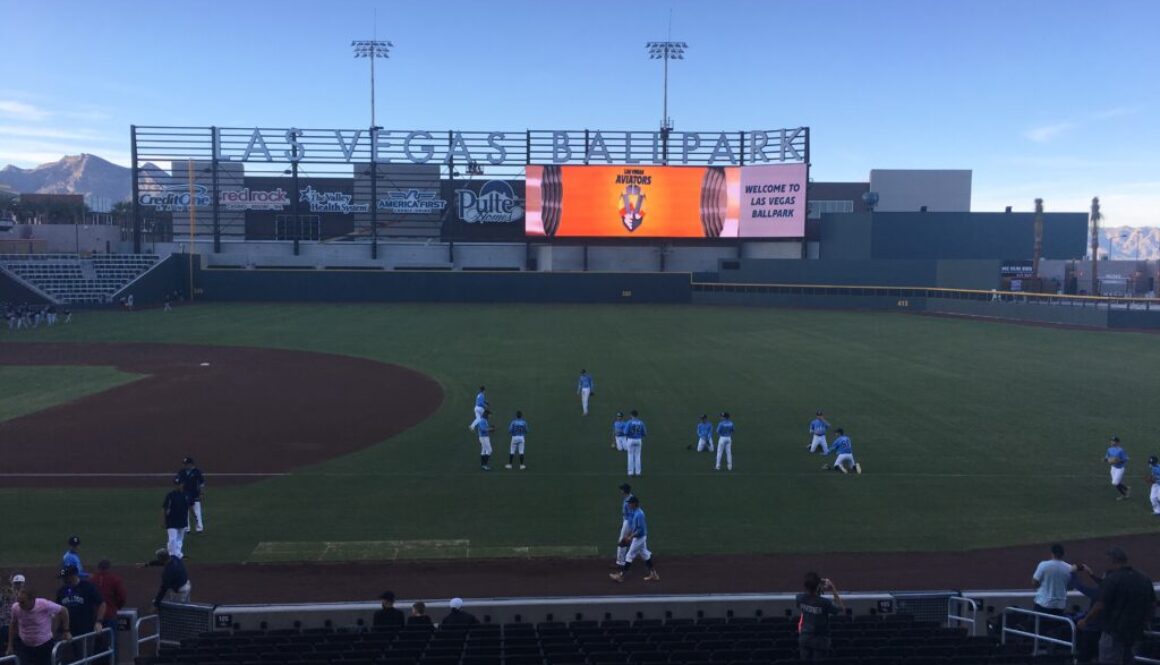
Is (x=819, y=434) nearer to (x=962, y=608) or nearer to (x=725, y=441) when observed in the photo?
(x=725, y=441)

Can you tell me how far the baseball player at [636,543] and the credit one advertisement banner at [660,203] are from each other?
54072 millimetres

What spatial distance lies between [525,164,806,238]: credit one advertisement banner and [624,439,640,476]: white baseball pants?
48.4 metres

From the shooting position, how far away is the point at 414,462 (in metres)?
20.7

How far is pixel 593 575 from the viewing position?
546 inches

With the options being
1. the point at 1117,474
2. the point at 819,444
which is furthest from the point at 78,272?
the point at 1117,474

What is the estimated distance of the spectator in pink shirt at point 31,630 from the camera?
29.5 feet

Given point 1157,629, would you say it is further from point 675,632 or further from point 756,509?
point 756,509

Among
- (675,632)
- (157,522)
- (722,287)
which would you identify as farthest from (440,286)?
(675,632)

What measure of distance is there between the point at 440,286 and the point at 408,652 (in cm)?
5754

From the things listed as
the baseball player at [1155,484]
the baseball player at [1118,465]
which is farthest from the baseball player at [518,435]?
the baseball player at [1155,484]

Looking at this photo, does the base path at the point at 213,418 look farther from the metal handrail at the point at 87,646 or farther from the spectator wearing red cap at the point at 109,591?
the metal handrail at the point at 87,646

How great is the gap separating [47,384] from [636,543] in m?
25.6

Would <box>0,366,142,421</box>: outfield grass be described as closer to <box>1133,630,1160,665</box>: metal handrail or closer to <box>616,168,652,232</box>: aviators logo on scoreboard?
<box>1133,630,1160,665</box>: metal handrail

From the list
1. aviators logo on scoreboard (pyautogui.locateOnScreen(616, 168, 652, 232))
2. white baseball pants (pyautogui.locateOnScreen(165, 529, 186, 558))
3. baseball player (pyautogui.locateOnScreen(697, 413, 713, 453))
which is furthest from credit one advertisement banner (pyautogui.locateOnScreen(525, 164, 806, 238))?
white baseball pants (pyautogui.locateOnScreen(165, 529, 186, 558))
